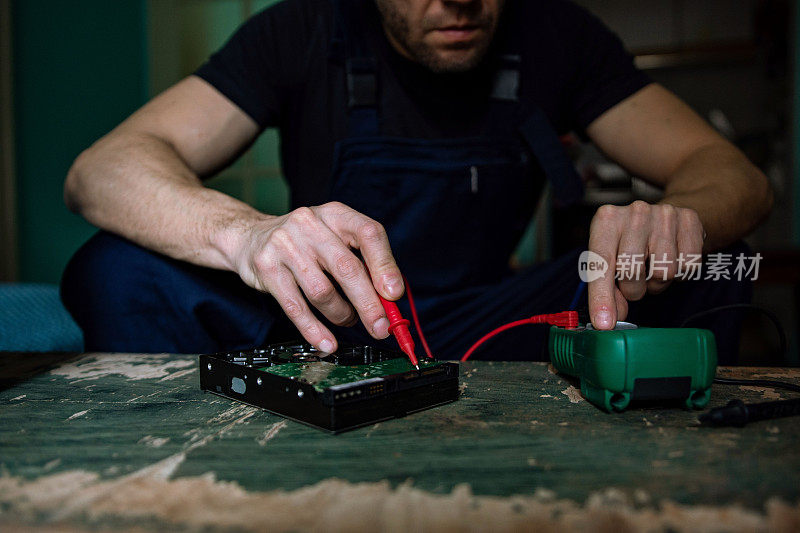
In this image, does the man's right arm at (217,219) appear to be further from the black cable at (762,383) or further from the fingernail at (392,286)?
the black cable at (762,383)

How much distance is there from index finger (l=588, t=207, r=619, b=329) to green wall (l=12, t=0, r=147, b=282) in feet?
8.96

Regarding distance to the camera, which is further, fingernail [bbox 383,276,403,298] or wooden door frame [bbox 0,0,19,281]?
wooden door frame [bbox 0,0,19,281]

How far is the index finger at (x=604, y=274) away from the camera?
640mm

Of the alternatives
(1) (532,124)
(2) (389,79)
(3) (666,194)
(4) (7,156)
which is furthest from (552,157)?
(4) (7,156)

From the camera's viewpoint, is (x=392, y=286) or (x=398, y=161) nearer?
(x=392, y=286)

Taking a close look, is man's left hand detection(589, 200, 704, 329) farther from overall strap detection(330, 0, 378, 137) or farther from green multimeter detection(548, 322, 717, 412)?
overall strap detection(330, 0, 378, 137)

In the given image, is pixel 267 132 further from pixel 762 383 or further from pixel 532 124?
pixel 762 383

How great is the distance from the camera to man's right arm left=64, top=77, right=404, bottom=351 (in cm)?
67

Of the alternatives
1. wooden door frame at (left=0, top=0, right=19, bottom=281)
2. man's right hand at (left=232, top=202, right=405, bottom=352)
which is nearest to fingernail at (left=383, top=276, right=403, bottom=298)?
man's right hand at (left=232, top=202, right=405, bottom=352)

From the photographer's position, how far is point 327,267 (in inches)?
26.9

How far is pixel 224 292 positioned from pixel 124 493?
0.56 m

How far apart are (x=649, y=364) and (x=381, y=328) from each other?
281 mm

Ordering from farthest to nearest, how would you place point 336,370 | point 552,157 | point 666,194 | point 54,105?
point 54,105, point 552,157, point 666,194, point 336,370

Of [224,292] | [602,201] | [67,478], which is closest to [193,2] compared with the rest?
[602,201]
